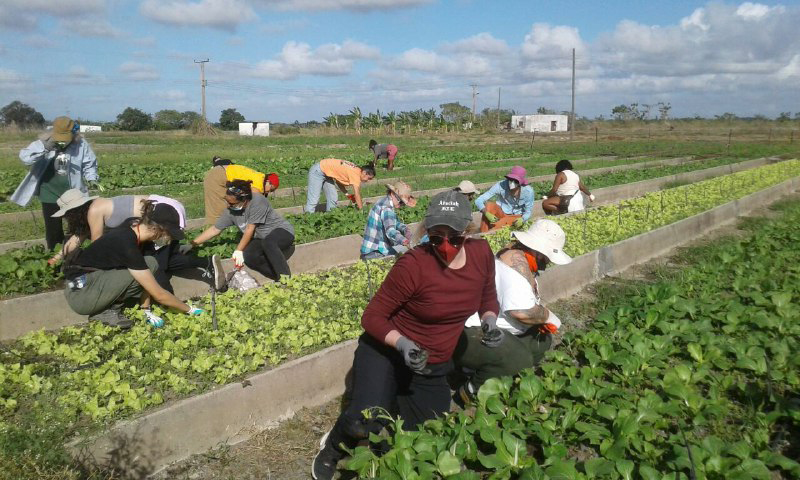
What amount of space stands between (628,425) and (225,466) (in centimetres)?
250

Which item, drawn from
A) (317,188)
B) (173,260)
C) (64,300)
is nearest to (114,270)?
(64,300)

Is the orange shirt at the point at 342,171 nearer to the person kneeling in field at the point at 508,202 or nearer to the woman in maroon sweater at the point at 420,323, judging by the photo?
the person kneeling in field at the point at 508,202

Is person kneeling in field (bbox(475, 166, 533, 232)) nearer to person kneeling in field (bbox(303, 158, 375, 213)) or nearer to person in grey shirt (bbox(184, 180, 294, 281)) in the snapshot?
person kneeling in field (bbox(303, 158, 375, 213))

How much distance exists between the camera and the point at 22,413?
13.0ft

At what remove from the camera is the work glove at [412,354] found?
3250 millimetres

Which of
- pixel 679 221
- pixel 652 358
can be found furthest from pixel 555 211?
Result: pixel 652 358

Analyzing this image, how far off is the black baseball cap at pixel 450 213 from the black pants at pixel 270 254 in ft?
13.8

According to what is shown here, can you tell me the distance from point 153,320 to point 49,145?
3145mm

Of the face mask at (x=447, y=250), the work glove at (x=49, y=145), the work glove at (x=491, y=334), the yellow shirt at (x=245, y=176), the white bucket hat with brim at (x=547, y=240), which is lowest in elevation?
the work glove at (x=491, y=334)

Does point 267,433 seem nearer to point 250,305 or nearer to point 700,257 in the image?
point 250,305

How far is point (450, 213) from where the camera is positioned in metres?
3.35

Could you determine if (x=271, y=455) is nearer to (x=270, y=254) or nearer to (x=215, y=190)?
(x=270, y=254)

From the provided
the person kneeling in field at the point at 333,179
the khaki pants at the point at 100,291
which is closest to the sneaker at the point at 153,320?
the khaki pants at the point at 100,291

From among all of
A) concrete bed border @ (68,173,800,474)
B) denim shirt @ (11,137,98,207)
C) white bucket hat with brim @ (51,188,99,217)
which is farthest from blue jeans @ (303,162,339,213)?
concrete bed border @ (68,173,800,474)
